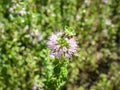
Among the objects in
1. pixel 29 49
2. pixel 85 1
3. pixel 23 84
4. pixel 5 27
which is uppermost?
pixel 85 1

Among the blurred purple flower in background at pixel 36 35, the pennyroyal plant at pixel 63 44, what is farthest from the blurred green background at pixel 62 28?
the pennyroyal plant at pixel 63 44

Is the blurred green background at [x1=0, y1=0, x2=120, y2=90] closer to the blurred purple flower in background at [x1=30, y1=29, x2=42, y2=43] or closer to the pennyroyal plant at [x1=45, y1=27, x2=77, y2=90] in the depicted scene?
the blurred purple flower in background at [x1=30, y1=29, x2=42, y2=43]

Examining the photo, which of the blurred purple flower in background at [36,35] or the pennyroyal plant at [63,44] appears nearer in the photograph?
the pennyroyal plant at [63,44]

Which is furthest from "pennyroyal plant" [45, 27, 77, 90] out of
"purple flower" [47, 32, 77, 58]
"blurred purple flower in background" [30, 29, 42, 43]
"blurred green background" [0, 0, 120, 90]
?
"blurred purple flower in background" [30, 29, 42, 43]

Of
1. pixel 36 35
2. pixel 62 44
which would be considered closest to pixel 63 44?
pixel 62 44

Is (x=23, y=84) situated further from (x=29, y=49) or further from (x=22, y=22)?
(x=22, y=22)

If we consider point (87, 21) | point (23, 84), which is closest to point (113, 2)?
point (87, 21)

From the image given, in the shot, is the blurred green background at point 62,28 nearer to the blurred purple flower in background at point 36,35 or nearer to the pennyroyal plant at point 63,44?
the blurred purple flower in background at point 36,35

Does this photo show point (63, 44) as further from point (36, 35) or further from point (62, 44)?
point (36, 35)
